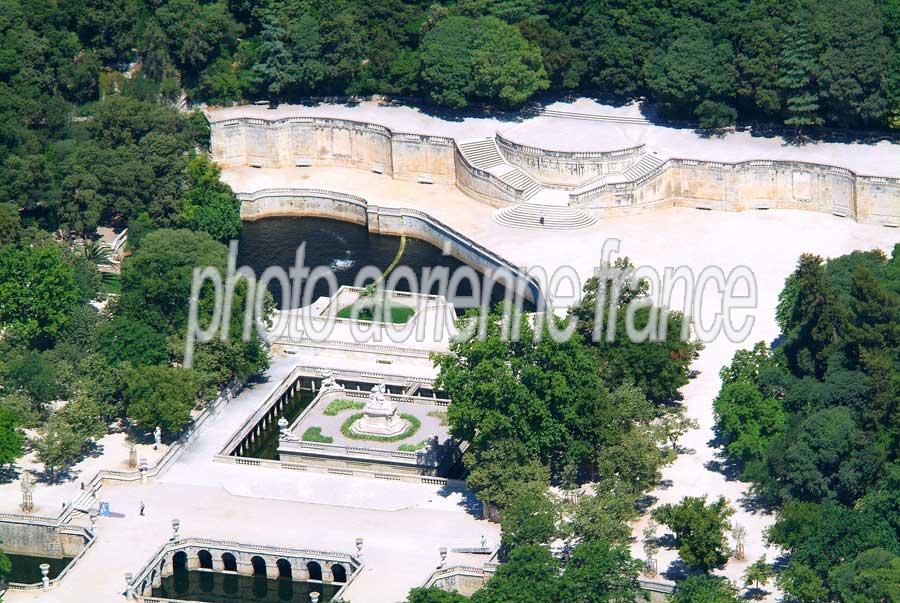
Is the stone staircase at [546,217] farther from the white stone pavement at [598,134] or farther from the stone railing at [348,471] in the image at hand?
the stone railing at [348,471]

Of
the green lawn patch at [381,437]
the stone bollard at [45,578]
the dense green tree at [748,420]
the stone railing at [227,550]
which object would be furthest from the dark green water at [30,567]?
the dense green tree at [748,420]

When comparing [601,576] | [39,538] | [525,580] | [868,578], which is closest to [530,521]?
[525,580]

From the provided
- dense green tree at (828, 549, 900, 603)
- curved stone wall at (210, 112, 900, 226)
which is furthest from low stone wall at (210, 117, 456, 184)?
dense green tree at (828, 549, 900, 603)

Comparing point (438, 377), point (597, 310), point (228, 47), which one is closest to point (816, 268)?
point (597, 310)

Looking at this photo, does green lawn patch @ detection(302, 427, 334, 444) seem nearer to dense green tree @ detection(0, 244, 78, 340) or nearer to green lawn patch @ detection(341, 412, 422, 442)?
green lawn patch @ detection(341, 412, 422, 442)

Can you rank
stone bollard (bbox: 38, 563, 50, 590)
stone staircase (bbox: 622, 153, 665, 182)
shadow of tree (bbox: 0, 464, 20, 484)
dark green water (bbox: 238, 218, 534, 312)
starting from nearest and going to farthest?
stone bollard (bbox: 38, 563, 50, 590) → shadow of tree (bbox: 0, 464, 20, 484) → dark green water (bbox: 238, 218, 534, 312) → stone staircase (bbox: 622, 153, 665, 182)

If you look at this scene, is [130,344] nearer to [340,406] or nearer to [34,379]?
[34,379]

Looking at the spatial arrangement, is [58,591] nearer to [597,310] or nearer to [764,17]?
[597,310]
